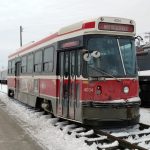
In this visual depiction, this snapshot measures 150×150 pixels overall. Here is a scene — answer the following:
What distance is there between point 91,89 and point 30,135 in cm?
223

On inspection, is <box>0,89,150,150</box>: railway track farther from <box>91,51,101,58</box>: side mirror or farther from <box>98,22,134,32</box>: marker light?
<box>98,22,134,32</box>: marker light

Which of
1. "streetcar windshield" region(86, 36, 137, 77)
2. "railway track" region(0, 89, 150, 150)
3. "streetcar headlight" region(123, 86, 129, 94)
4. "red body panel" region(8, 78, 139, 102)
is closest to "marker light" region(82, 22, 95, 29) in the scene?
"streetcar windshield" region(86, 36, 137, 77)

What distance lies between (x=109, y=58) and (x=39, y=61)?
17.1ft

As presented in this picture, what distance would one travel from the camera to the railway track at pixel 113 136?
30.9ft

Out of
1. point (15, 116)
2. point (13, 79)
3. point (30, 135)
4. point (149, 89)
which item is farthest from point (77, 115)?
point (13, 79)

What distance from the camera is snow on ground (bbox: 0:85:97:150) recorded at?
9789 millimetres

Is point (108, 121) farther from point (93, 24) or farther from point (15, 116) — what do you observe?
point (15, 116)

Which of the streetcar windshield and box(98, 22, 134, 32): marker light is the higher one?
box(98, 22, 134, 32): marker light

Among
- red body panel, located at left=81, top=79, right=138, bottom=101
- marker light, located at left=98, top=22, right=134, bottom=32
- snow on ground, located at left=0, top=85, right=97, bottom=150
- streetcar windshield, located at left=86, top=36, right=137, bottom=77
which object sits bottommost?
snow on ground, located at left=0, top=85, right=97, bottom=150

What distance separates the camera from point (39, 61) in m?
16.0

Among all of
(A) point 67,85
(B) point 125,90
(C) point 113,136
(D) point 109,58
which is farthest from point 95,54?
(C) point 113,136

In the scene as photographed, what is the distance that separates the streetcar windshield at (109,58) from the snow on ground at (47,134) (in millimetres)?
2002

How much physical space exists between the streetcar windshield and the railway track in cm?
161

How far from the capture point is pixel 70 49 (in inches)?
481
